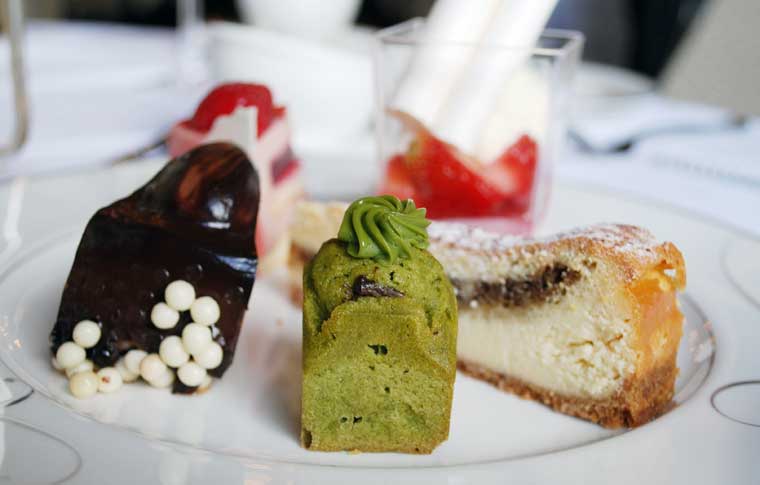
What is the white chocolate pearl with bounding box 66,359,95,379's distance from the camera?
3.68ft

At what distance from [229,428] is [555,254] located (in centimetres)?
54

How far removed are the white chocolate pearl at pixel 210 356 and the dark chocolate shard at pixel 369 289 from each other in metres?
0.27

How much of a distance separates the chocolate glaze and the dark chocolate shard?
321mm

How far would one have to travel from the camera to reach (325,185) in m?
1.98

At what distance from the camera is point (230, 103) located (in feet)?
4.96

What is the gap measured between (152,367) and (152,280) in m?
0.13

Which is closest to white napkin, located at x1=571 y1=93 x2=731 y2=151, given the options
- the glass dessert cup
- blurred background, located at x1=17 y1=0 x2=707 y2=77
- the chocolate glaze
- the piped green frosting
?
the glass dessert cup

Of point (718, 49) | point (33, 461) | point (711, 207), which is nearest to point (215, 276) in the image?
point (33, 461)

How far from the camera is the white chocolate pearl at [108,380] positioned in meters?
1.12

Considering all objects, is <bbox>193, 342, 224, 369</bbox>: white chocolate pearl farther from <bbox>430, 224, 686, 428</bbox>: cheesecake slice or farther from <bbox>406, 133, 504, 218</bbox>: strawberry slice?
<bbox>406, 133, 504, 218</bbox>: strawberry slice

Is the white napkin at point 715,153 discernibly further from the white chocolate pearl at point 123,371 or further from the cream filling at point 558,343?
the white chocolate pearl at point 123,371

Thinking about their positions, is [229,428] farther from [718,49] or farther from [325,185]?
[718,49]

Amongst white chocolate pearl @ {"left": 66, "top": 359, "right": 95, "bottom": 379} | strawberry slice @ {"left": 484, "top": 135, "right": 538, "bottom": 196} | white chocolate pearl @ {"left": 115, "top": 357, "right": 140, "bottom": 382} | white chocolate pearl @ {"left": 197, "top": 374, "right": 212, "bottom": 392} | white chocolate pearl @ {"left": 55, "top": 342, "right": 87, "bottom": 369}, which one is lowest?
white chocolate pearl @ {"left": 197, "top": 374, "right": 212, "bottom": 392}

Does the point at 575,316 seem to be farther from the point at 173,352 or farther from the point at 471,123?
the point at 173,352
